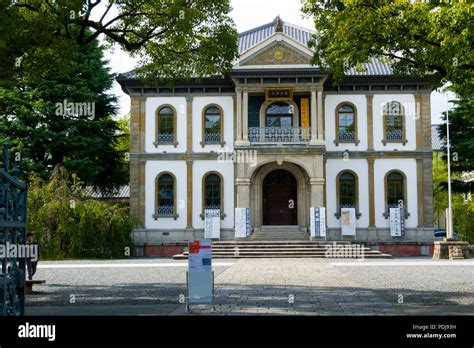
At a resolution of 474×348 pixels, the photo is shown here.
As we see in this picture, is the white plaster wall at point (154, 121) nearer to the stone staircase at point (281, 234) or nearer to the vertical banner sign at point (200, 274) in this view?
the stone staircase at point (281, 234)

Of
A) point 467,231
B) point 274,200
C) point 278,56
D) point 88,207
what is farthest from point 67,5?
point 467,231

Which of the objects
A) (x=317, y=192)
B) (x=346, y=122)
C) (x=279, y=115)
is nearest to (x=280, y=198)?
(x=317, y=192)

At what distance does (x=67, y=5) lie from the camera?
1346cm

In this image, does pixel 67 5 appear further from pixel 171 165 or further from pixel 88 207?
pixel 171 165

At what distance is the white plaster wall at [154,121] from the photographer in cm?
3394

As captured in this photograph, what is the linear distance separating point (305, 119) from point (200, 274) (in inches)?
899

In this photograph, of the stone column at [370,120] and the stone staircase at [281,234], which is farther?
the stone column at [370,120]

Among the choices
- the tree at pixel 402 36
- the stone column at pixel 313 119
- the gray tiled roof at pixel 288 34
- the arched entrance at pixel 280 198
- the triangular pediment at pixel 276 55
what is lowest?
the arched entrance at pixel 280 198


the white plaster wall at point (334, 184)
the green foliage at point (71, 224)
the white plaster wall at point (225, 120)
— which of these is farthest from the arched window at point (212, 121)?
the green foliage at point (71, 224)

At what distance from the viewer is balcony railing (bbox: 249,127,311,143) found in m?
32.6

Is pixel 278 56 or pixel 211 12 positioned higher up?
pixel 278 56

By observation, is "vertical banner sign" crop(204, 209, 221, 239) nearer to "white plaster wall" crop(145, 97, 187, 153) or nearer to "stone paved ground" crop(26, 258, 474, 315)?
"white plaster wall" crop(145, 97, 187, 153)

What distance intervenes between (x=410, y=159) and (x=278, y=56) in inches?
355

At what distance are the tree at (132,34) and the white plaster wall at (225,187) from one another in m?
16.5
